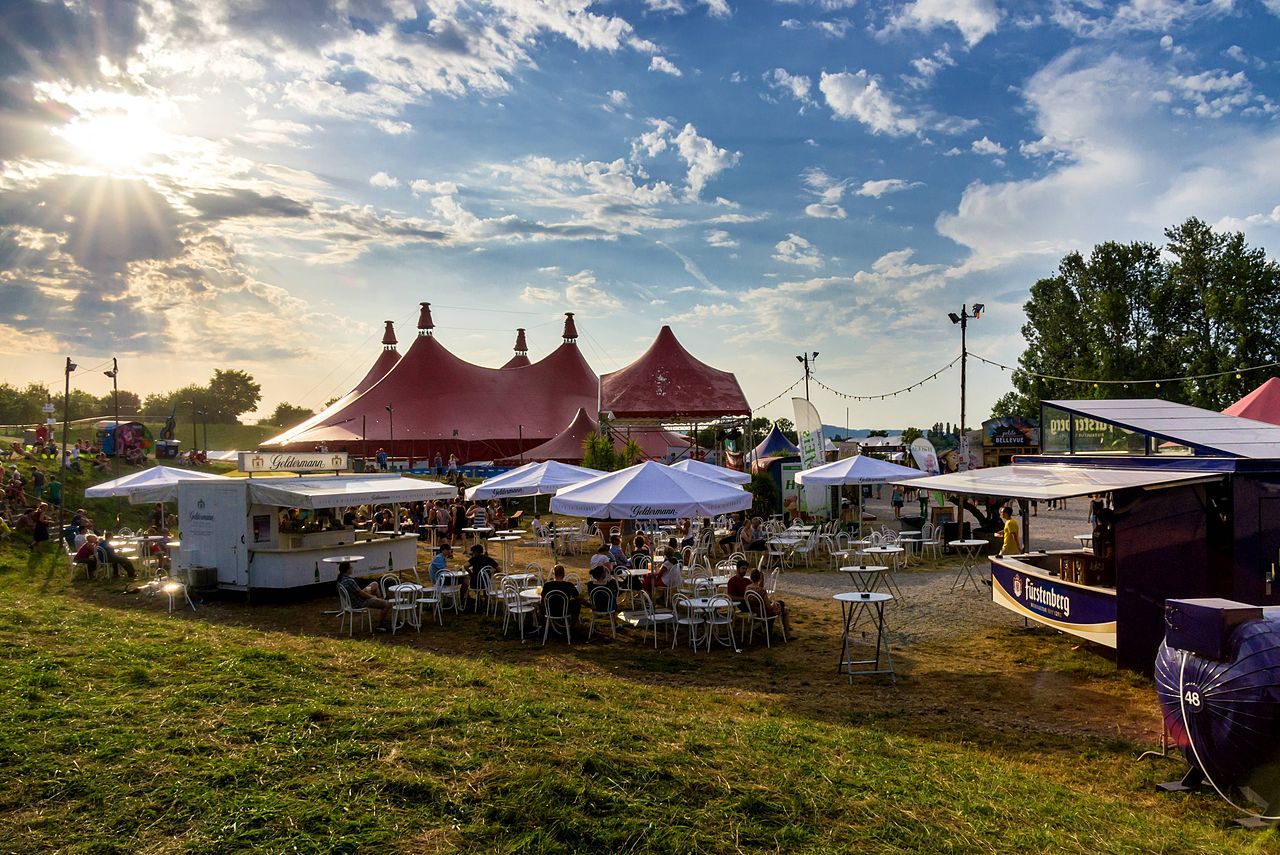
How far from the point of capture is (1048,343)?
147 feet

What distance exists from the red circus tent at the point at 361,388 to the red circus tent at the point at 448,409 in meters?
0.48

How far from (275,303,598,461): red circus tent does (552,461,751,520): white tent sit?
30042 millimetres

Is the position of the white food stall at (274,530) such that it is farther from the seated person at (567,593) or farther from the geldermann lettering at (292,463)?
the seated person at (567,593)

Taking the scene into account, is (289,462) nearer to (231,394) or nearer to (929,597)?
(929,597)

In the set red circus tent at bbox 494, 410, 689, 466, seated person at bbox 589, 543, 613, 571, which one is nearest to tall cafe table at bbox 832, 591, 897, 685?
seated person at bbox 589, 543, 613, 571

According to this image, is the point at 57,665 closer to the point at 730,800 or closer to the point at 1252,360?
the point at 730,800

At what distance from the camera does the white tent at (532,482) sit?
15544mm

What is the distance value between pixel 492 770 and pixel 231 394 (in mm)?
105498

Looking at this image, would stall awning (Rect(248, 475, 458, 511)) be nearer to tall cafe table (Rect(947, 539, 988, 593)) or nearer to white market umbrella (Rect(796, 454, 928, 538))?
white market umbrella (Rect(796, 454, 928, 538))

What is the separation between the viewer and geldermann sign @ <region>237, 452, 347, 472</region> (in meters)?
12.4

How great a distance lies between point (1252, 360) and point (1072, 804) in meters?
40.0

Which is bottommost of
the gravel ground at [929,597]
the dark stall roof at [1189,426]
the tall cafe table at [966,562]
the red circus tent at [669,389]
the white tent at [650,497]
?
the gravel ground at [929,597]

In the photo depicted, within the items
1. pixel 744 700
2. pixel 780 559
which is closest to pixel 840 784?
pixel 744 700

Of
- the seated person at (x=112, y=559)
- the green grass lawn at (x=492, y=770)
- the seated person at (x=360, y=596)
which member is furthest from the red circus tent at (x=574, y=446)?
the green grass lawn at (x=492, y=770)
